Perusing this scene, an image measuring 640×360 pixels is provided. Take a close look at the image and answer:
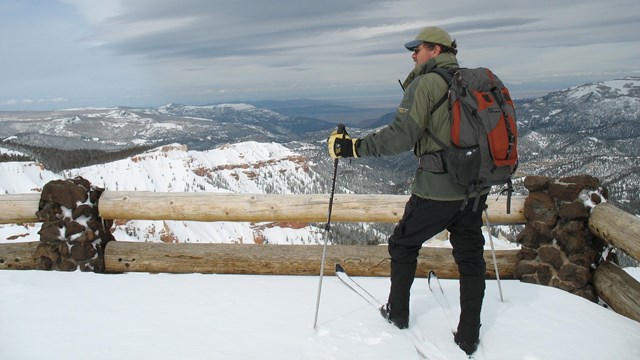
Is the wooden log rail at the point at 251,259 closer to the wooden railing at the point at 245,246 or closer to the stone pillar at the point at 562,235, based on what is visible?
the wooden railing at the point at 245,246

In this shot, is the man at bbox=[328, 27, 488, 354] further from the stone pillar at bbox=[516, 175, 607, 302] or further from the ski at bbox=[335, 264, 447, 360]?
the stone pillar at bbox=[516, 175, 607, 302]

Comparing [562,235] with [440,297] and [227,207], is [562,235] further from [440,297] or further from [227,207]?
[227,207]

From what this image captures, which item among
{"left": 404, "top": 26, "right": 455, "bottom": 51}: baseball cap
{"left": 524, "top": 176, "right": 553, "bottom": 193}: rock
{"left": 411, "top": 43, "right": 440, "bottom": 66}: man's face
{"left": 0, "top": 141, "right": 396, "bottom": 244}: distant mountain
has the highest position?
{"left": 404, "top": 26, "right": 455, "bottom": 51}: baseball cap

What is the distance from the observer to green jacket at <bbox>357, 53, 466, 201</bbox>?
347 cm

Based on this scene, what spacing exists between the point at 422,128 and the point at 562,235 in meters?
2.99

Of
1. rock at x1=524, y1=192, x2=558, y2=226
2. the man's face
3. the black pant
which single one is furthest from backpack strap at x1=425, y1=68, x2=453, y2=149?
rock at x1=524, y1=192, x2=558, y2=226

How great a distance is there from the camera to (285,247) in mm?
6035

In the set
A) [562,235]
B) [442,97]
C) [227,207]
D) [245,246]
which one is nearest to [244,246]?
[245,246]

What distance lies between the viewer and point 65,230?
5922 millimetres

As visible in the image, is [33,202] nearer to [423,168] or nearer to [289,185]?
[423,168]

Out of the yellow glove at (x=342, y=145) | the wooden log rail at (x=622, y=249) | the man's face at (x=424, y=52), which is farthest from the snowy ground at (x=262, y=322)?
the man's face at (x=424, y=52)

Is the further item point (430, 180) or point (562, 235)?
point (562, 235)

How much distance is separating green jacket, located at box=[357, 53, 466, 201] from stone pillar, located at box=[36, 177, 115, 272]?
431cm

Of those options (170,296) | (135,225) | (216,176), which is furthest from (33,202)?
(216,176)
